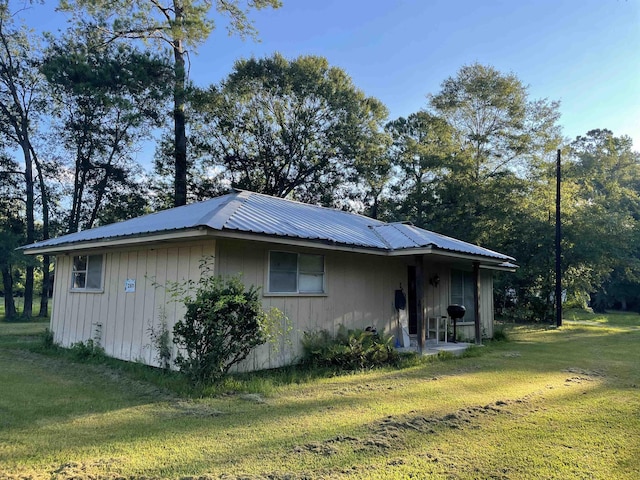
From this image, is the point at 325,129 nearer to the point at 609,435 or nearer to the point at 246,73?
the point at 246,73

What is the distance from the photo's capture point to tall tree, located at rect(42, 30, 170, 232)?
59.5 ft

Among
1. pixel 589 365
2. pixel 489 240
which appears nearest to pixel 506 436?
pixel 589 365

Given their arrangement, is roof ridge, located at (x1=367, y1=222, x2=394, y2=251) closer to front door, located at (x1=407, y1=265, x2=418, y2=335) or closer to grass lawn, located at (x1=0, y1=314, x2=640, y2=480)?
front door, located at (x1=407, y1=265, x2=418, y2=335)

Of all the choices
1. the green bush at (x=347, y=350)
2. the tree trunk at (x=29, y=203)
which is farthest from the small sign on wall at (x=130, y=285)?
the tree trunk at (x=29, y=203)

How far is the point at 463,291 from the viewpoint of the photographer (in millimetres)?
12352

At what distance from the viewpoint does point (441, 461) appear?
11.6ft

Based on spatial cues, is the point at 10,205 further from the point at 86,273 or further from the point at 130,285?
the point at 130,285

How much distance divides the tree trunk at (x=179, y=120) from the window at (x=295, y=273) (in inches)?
552

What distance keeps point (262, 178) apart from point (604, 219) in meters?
16.6

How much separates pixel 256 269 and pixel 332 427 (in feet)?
11.2

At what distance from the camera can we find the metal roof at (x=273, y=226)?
6.66 m

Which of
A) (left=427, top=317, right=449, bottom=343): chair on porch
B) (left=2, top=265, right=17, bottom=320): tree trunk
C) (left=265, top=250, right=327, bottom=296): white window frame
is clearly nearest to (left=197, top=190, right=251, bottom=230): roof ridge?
(left=265, top=250, right=327, bottom=296): white window frame

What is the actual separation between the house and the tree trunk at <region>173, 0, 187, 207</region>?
10665 mm

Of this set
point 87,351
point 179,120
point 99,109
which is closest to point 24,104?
point 99,109
